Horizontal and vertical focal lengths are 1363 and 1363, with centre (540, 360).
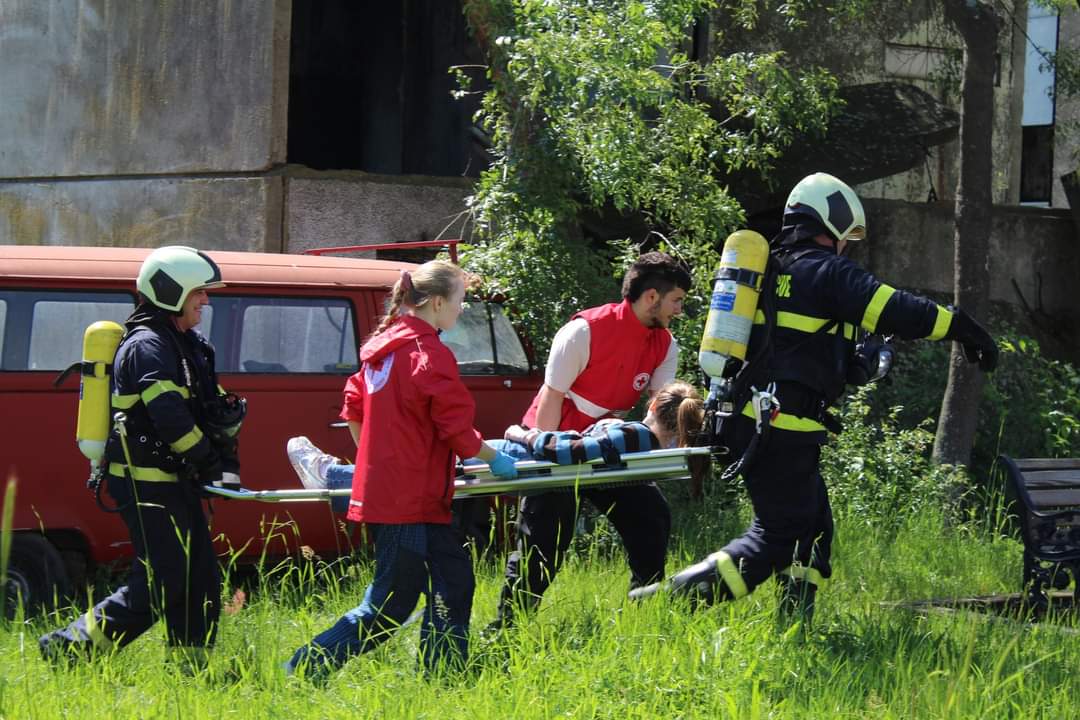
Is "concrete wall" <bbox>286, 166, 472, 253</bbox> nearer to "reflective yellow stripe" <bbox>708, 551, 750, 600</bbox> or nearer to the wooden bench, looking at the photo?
the wooden bench

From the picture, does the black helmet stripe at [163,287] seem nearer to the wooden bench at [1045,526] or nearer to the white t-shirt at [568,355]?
the white t-shirt at [568,355]

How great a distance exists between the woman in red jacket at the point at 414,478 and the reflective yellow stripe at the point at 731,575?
3.20 feet

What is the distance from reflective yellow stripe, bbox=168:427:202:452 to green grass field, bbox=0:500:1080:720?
79 cm

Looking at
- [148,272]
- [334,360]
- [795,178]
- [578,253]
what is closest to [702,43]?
[795,178]

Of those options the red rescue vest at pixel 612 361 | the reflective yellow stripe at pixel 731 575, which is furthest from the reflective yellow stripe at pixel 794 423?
the red rescue vest at pixel 612 361

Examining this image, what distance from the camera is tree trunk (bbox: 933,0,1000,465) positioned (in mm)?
9375

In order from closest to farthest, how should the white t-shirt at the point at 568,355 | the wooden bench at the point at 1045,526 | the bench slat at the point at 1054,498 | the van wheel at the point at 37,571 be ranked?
the white t-shirt at the point at 568,355 < the van wheel at the point at 37,571 < the wooden bench at the point at 1045,526 < the bench slat at the point at 1054,498

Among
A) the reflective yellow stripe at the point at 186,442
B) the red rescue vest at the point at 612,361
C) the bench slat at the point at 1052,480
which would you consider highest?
the red rescue vest at the point at 612,361

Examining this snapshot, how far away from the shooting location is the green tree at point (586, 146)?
8.27 meters

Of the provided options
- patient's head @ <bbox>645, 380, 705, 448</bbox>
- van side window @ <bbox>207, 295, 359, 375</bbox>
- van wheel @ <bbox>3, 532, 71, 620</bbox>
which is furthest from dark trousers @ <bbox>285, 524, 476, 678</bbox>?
van side window @ <bbox>207, 295, 359, 375</bbox>

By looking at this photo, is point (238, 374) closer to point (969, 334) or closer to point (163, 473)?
point (163, 473)

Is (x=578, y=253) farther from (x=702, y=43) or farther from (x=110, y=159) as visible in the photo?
(x=110, y=159)

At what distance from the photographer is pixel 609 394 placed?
5785mm

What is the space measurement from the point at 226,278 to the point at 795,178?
6.14 m
